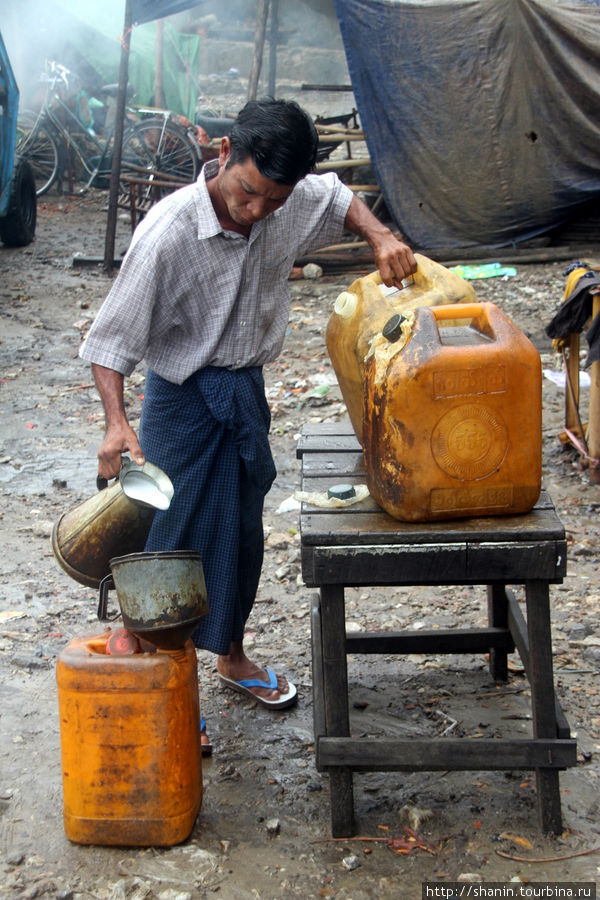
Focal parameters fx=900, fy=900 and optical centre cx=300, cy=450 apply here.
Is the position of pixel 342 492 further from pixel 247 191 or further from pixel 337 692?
pixel 247 191

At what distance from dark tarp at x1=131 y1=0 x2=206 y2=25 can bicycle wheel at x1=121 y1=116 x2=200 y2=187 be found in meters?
1.86

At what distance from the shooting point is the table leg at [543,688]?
2094mm

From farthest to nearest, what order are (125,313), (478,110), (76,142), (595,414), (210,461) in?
Result: (76,142), (478,110), (595,414), (210,461), (125,313)

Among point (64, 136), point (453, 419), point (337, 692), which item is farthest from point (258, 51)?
point (337, 692)

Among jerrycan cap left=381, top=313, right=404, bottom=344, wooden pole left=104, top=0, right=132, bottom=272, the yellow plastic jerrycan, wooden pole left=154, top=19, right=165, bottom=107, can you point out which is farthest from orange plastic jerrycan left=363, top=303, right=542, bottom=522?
wooden pole left=154, top=19, right=165, bottom=107

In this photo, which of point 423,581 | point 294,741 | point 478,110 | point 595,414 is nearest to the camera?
point 423,581

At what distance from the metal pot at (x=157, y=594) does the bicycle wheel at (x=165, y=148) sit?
8.47 meters

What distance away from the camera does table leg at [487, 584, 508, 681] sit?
9.38 feet

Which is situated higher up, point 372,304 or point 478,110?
point 478,110

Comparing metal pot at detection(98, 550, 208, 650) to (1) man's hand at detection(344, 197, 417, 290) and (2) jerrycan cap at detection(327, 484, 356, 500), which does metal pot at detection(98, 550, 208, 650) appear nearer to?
(2) jerrycan cap at detection(327, 484, 356, 500)

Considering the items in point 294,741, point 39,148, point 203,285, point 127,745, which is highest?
point 39,148

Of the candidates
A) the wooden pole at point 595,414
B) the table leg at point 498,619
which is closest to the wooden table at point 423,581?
the table leg at point 498,619

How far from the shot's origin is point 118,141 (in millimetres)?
8281

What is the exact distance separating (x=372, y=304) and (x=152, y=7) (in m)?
7.13
